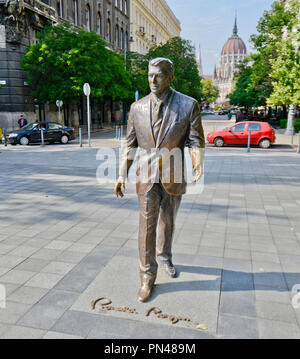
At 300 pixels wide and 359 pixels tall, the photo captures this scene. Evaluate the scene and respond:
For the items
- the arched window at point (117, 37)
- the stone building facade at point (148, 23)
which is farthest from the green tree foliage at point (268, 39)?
the arched window at point (117, 37)

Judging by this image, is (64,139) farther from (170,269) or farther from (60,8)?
(170,269)

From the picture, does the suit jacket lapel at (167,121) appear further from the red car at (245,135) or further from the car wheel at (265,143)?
the car wheel at (265,143)

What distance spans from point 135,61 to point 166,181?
126ft

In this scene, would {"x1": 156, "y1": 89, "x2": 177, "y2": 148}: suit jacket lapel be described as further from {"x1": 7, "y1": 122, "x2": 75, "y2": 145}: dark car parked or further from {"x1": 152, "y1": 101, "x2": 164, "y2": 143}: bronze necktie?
{"x1": 7, "y1": 122, "x2": 75, "y2": 145}: dark car parked

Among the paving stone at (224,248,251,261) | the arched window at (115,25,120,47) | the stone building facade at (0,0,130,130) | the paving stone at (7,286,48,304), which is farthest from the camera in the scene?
the arched window at (115,25,120,47)

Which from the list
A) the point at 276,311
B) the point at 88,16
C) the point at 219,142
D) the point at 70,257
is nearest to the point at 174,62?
the point at 88,16

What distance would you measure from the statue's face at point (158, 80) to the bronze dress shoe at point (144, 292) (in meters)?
1.93

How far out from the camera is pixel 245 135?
741 inches

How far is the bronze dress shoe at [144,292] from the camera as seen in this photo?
11.6 feet

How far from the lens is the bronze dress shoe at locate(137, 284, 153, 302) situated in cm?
352

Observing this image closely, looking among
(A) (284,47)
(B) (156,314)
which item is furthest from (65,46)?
(B) (156,314)

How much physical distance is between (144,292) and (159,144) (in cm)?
148
